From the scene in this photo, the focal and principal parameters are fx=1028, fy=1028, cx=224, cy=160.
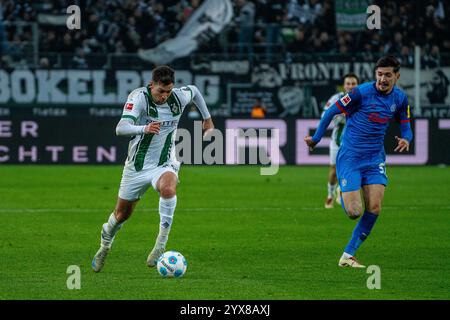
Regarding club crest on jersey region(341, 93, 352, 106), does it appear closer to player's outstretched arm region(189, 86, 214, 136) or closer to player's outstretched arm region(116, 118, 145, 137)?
player's outstretched arm region(189, 86, 214, 136)

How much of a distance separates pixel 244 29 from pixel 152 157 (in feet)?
65.4

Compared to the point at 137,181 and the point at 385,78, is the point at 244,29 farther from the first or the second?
the point at 137,181

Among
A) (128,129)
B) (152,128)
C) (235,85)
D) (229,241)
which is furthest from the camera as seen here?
(235,85)

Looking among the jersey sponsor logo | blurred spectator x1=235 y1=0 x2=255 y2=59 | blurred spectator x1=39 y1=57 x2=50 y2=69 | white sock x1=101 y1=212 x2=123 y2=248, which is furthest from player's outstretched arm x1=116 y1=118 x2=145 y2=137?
blurred spectator x1=235 y1=0 x2=255 y2=59

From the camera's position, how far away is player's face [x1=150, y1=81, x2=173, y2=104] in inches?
403

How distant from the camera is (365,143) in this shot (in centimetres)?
1105

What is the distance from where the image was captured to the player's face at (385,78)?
10.7 metres

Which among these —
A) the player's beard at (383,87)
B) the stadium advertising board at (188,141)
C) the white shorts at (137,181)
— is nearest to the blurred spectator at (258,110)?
the stadium advertising board at (188,141)

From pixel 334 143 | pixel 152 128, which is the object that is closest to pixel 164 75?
pixel 152 128

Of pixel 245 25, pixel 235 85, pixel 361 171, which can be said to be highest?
pixel 245 25

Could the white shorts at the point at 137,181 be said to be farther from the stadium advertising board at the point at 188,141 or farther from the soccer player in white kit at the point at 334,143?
the stadium advertising board at the point at 188,141

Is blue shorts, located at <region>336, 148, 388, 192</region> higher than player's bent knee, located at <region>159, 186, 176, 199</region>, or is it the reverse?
blue shorts, located at <region>336, 148, 388, 192</region>

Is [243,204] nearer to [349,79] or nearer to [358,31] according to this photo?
[349,79]

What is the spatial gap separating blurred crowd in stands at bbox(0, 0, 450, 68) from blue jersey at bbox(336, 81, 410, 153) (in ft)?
58.5
